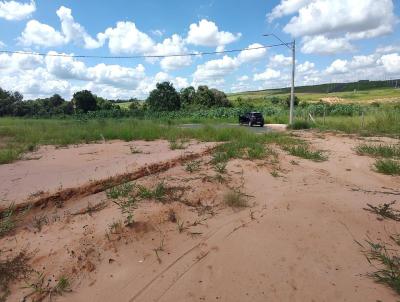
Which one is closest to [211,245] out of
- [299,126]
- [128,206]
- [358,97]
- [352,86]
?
[128,206]

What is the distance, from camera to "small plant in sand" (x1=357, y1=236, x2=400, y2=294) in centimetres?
426

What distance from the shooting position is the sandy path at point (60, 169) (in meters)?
8.32

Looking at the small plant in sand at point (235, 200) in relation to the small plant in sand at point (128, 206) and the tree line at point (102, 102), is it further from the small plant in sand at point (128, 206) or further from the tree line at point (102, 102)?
the tree line at point (102, 102)

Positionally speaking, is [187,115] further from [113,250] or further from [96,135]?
[113,250]

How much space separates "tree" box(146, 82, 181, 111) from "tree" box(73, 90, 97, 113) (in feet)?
37.4

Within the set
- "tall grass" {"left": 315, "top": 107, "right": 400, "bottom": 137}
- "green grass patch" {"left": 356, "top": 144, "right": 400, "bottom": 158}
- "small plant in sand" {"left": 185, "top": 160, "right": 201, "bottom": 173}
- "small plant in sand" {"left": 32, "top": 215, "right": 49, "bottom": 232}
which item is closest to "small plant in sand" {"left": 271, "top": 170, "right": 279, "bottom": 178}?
"small plant in sand" {"left": 185, "top": 160, "right": 201, "bottom": 173}

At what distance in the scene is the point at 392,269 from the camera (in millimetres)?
4492

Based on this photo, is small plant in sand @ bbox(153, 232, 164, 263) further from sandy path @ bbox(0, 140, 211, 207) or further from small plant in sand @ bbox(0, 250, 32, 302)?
sandy path @ bbox(0, 140, 211, 207)

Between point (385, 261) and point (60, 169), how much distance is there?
8.73m

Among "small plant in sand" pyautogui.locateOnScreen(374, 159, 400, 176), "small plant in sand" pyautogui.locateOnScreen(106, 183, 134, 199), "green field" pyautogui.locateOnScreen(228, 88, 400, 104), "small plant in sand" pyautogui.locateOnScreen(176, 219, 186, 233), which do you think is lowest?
"green field" pyautogui.locateOnScreen(228, 88, 400, 104)

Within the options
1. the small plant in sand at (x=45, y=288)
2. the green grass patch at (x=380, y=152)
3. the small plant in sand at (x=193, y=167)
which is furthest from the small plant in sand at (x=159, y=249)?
the green grass patch at (x=380, y=152)

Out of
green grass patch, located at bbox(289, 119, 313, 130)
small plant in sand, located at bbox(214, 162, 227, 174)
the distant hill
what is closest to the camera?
small plant in sand, located at bbox(214, 162, 227, 174)

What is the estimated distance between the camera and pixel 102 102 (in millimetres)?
77875

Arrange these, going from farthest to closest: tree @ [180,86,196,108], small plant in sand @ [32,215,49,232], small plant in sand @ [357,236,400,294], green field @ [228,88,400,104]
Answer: green field @ [228,88,400,104] → tree @ [180,86,196,108] → small plant in sand @ [32,215,49,232] → small plant in sand @ [357,236,400,294]
